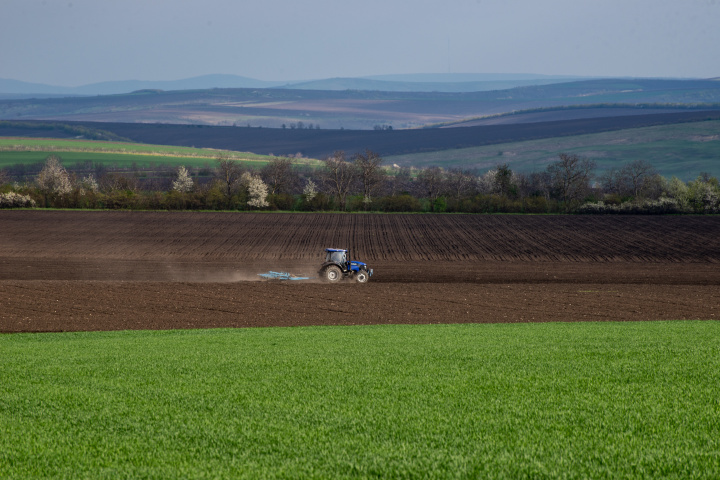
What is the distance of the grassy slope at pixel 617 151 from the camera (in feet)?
348

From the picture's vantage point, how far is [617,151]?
11844 cm

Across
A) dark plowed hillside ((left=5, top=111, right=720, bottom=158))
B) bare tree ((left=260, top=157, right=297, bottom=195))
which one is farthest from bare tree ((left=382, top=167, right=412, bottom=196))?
dark plowed hillside ((left=5, top=111, right=720, bottom=158))

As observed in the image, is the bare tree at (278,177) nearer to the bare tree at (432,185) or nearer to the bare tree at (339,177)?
the bare tree at (339,177)

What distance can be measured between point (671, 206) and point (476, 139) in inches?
4013

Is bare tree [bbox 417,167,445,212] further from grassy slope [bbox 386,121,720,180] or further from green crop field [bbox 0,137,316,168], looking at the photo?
green crop field [bbox 0,137,316,168]

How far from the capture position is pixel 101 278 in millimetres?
31312

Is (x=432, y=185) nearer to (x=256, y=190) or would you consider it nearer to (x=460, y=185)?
(x=460, y=185)

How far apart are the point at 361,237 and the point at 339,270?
15.9 m

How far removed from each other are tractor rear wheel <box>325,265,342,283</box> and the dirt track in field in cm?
120

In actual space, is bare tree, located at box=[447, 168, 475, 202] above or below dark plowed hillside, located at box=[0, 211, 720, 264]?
above

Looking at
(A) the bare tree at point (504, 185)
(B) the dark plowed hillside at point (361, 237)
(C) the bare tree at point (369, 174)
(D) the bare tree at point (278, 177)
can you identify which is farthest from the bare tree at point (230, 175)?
(A) the bare tree at point (504, 185)

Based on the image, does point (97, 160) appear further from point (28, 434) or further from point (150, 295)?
point (28, 434)

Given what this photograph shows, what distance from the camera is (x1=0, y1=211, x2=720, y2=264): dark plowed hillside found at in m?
38.6

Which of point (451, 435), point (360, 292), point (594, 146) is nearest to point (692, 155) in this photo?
point (594, 146)
